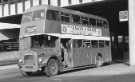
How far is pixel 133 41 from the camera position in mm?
21562

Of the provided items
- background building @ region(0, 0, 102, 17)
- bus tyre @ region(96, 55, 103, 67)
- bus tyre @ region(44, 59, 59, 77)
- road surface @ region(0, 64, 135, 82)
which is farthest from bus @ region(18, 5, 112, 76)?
background building @ region(0, 0, 102, 17)

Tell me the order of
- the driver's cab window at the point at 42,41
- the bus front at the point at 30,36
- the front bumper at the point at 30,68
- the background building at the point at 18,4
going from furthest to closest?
the background building at the point at 18,4 → the driver's cab window at the point at 42,41 → the bus front at the point at 30,36 → the front bumper at the point at 30,68

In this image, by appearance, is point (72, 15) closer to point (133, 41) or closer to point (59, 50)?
point (59, 50)

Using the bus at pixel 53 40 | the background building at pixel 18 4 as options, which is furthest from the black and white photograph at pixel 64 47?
the background building at pixel 18 4

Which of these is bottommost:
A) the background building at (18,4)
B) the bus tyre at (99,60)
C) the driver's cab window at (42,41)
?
the bus tyre at (99,60)

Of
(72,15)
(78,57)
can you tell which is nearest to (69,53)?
(78,57)

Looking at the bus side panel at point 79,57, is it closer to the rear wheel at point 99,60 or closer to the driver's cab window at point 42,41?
the rear wheel at point 99,60

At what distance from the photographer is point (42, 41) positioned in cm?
1703

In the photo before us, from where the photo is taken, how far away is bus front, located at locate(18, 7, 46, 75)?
53.0 feet

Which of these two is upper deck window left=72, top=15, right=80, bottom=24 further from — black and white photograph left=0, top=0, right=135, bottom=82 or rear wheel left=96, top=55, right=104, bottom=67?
rear wheel left=96, top=55, right=104, bottom=67

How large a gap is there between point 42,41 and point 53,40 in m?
0.67

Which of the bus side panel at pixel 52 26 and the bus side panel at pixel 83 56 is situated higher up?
the bus side panel at pixel 52 26

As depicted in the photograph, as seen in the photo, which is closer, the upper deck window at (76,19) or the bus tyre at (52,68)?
the bus tyre at (52,68)

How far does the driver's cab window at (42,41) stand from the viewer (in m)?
17.0
